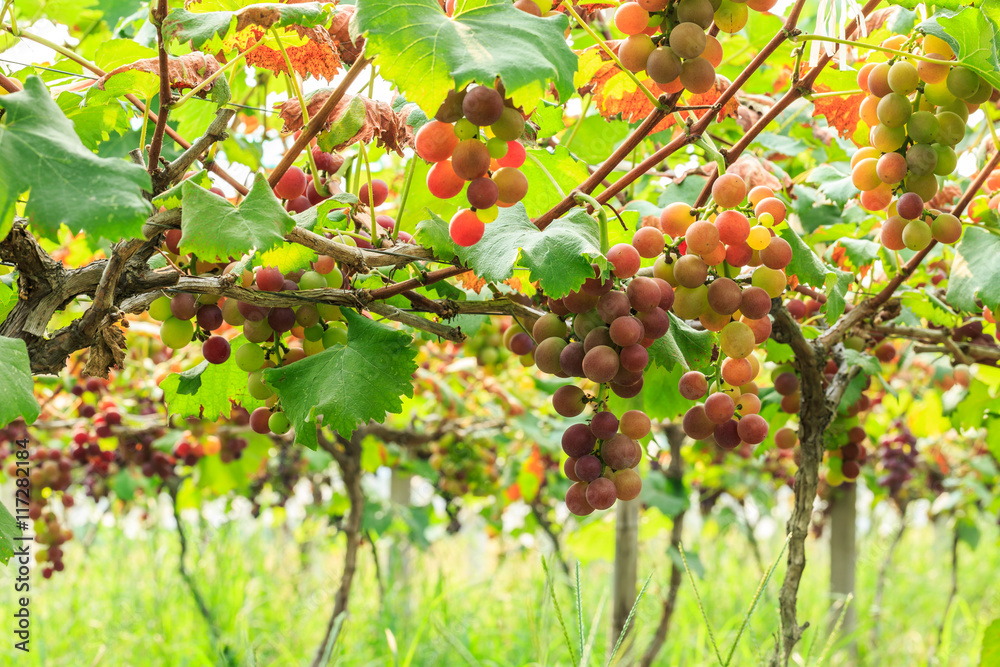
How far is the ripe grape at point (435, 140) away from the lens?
0.71m

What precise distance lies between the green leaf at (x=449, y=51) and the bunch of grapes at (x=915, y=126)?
1.54ft

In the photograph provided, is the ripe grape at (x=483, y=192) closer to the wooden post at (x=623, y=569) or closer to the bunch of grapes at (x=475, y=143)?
the bunch of grapes at (x=475, y=143)

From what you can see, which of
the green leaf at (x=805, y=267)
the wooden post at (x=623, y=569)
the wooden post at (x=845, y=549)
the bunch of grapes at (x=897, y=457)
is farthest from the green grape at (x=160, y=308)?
the bunch of grapes at (x=897, y=457)

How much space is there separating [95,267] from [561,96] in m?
0.56

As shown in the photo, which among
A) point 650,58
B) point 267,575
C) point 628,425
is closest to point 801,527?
point 628,425

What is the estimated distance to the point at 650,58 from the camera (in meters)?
0.77

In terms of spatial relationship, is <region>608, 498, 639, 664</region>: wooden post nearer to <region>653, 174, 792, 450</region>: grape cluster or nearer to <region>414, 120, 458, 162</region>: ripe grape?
<region>653, 174, 792, 450</region>: grape cluster

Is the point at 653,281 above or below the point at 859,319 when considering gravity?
below

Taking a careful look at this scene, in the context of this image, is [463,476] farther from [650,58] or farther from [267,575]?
[650,58]

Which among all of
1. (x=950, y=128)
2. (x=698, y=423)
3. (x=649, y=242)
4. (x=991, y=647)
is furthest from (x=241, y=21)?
(x=991, y=647)

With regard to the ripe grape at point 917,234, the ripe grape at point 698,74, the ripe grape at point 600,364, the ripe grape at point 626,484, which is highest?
the ripe grape at point 917,234

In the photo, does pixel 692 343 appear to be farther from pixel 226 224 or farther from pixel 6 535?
pixel 6 535

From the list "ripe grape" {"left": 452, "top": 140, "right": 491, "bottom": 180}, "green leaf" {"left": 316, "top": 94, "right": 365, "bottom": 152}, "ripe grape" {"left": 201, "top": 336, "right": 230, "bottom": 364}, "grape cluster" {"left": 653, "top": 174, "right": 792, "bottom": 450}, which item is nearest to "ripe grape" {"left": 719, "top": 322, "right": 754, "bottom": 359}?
"grape cluster" {"left": 653, "top": 174, "right": 792, "bottom": 450}

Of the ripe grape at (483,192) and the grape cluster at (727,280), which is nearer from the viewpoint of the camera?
the ripe grape at (483,192)
